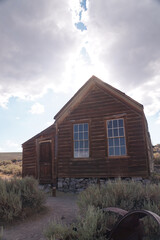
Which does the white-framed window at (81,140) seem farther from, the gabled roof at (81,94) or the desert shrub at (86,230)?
the desert shrub at (86,230)

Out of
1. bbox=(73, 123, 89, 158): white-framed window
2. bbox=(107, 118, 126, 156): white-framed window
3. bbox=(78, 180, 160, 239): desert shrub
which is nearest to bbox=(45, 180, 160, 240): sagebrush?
bbox=(78, 180, 160, 239): desert shrub

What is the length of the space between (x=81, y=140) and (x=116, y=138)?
6.58 feet

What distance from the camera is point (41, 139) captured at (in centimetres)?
1311

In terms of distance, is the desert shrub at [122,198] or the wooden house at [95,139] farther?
the wooden house at [95,139]

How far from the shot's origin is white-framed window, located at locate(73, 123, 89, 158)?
11.4 meters

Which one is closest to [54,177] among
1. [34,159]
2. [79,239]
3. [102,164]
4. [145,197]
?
[34,159]

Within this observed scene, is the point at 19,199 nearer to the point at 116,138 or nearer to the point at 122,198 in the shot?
the point at 122,198

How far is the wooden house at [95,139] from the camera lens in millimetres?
10241

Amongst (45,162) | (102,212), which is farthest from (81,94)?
(102,212)

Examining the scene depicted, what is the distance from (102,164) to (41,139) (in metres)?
4.49

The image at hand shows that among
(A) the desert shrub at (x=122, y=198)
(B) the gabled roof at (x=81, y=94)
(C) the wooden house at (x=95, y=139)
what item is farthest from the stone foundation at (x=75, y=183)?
(A) the desert shrub at (x=122, y=198)

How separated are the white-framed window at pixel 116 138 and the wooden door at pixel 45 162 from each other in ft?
12.9

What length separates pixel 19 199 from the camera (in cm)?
611

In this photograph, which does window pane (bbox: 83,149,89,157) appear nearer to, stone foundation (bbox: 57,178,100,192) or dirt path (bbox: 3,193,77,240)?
stone foundation (bbox: 57,178,100,192)
